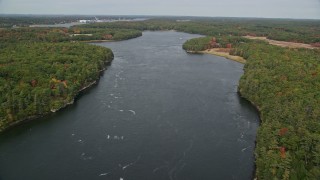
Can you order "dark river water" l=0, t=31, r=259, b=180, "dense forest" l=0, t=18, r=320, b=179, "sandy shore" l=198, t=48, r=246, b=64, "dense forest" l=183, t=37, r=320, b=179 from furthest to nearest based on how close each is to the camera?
"sandy shore" l=198, t=48, r=246, b=64 < "dark river water" l=0, t=31, r=259, b=180 < "dense forest" l=0, t=18, r=320, b=179 < "dense forest" l=183, t=37, r=320, b=179

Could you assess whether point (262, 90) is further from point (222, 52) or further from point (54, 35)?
point (54, 35)

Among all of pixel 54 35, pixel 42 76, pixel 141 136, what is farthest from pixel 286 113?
→ pixel 54 35

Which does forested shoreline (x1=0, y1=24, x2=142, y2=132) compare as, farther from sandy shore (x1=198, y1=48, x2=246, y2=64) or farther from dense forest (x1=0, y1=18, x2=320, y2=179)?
sandy shore (x1=198, y1=48, x2=246, y2=64)

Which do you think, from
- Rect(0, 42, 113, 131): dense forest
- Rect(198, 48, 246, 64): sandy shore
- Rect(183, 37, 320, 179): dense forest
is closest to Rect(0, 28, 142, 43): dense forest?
Rect(0, 42, 113, 131): dense forest

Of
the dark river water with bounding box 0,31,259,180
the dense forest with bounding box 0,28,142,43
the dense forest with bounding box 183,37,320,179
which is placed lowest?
the dark river water with bounding box 0,31,259,180

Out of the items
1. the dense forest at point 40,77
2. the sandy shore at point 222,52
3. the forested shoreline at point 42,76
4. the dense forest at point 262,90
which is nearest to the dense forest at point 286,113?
the dense forest at point 262,90

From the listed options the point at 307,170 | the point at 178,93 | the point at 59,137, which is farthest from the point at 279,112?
the point at 59,137

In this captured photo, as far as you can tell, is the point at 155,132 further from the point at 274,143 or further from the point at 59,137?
the point at 274,143

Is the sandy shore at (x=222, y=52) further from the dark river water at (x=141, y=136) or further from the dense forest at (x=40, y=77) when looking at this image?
the dense forest at (x=40, y=77)
